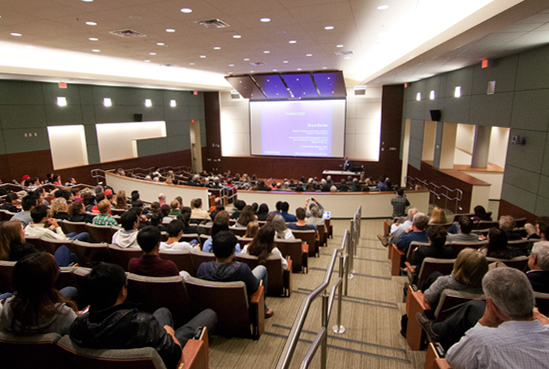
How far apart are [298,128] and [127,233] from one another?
14.8 metres

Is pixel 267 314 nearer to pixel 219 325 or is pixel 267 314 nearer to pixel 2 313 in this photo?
pixel 219 325

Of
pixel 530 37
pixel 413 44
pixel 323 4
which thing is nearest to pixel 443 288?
pixel 323 4

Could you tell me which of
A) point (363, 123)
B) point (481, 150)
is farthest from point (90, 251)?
point (363, 123)

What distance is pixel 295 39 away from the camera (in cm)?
786

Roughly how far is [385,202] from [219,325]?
7.63m

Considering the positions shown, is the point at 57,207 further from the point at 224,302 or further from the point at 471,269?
the point at 471,269

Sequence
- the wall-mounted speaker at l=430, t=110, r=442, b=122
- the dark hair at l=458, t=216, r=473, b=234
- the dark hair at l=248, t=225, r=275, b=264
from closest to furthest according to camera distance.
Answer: the dark hair at l=248, t=225, r=275, b=264
the dark hair at l=458, t=216, r=473, b=234
the wall-mounted speaker at l=430, t=110, r=442, b=122

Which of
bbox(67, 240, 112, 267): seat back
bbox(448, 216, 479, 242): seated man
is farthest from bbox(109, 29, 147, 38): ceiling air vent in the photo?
bbox(448, 216, 479, 242): seated man

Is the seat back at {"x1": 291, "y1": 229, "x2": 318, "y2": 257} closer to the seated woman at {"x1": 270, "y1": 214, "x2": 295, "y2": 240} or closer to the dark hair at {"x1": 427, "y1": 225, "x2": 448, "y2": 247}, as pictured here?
the seated woman at {"x1": 270, "y1": 214, "x2": 295, "y2": 240}

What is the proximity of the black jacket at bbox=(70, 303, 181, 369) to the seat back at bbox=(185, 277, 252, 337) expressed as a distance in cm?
82

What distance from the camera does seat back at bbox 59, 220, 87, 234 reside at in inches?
194

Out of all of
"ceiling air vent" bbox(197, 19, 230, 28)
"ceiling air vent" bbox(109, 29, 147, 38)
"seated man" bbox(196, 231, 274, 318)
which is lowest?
"seated man" bbox(196, 231, 274, 318)

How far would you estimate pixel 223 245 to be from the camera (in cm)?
285

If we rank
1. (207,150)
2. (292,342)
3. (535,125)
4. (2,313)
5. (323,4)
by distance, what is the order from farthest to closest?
(207,150) → (535,125) → (323,4) → (2,313) → (292,342)
